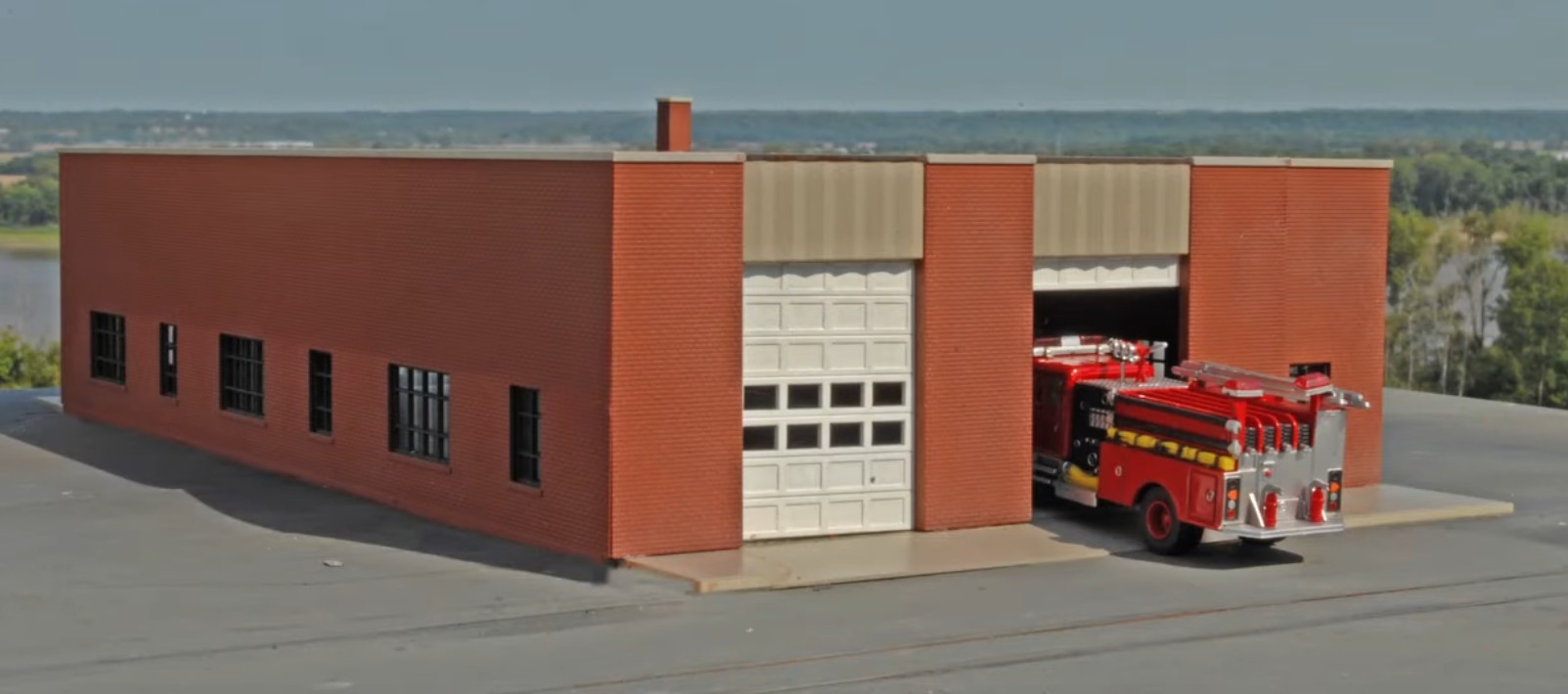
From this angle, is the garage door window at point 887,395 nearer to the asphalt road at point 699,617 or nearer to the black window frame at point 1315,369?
the asphalt road at point 699,617

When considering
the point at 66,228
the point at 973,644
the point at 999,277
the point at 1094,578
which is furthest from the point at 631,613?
the point at 66,228

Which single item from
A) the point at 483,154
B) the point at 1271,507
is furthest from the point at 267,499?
the point at 1271,507

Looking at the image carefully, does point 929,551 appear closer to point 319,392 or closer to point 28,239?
point 319,392

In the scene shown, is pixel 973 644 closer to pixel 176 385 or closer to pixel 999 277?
pixel 999 277

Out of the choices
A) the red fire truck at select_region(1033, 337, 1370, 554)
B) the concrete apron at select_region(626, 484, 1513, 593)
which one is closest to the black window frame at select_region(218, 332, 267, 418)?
the concrete apron at select_region(626, 484, 1513, 593)

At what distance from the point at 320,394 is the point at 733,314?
8001 mm

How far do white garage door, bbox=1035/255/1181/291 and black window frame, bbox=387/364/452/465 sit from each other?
7.08 metres

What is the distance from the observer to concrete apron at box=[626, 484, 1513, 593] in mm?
22859

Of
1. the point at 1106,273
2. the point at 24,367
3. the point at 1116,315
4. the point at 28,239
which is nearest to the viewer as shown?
the point at 1106,273

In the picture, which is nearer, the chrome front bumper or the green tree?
the chrome front bumper

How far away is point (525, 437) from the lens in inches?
990

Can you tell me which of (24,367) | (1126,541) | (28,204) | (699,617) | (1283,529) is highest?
(28,204)

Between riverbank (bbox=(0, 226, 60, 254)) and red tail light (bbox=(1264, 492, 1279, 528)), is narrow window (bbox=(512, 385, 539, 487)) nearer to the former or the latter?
red tail light (bbox=(1264, 492, 1279, 528))

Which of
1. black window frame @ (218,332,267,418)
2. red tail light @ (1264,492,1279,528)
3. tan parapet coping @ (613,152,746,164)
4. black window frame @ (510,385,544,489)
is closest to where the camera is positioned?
tan parapet coping @ (613,152,746,164)
